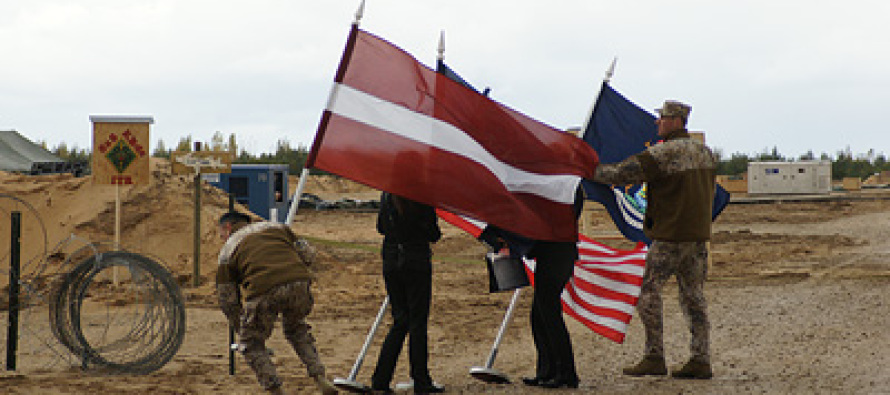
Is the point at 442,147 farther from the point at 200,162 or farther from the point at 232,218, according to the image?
the point at 200,162

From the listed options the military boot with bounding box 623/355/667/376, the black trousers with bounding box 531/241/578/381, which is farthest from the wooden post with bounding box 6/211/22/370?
the military boot with bounding box 623/355/667/376

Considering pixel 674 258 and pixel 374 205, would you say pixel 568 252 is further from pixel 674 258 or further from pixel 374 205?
pixel 374 205

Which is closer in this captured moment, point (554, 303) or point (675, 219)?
point (554, 303)

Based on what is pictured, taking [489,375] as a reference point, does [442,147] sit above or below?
above

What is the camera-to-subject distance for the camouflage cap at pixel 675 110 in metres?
7.74

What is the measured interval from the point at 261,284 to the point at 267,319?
280 mm

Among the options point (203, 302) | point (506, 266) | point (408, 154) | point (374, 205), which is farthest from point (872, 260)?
point (374, 205)

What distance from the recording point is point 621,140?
8578 mm

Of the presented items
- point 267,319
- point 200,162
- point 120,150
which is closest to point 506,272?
point 267,319

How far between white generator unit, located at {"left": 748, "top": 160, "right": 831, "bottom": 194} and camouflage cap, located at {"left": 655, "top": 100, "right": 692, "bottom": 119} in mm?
45627

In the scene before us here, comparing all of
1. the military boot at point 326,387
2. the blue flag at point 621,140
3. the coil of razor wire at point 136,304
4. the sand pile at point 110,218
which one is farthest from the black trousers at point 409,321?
the sand pile at point 110,218

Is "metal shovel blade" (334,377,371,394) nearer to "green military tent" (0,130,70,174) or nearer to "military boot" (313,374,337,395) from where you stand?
"military boot" (313,374,337,395)

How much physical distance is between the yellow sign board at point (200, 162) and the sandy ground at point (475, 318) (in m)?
2.07

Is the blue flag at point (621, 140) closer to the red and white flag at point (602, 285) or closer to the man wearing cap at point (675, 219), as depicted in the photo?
the red and white flag at point (602, 285)
